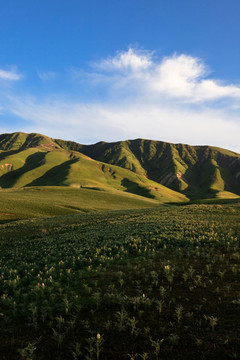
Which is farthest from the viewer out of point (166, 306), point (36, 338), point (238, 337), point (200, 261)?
point (200, 261)

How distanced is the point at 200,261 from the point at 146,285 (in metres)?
5.18

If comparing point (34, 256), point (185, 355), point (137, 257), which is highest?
point (185, 355)

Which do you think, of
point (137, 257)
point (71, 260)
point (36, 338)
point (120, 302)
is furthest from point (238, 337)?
point (71, 260)

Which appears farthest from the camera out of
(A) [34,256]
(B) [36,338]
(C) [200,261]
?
(A) [34,256]

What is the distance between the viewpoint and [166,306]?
815 cm

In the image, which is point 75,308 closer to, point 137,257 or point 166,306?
point 166,306

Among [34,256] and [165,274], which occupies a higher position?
[165,274]

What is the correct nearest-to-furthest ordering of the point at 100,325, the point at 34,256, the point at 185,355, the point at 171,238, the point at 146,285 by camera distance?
1. the point at 185,355
2. the point at 100,325
3. the point at 146,285
4. the point at 34,256
5. the point at 171,238

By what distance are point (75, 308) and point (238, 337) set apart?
5940mm

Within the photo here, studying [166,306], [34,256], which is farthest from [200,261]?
[34,256]

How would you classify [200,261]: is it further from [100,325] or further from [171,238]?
[100,325]

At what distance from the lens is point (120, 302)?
8.47 metres

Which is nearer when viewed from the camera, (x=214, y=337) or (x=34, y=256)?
(x=214, y=337)

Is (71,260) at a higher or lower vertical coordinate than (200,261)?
lower
